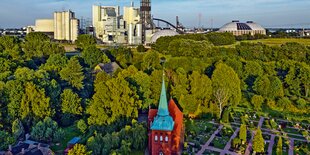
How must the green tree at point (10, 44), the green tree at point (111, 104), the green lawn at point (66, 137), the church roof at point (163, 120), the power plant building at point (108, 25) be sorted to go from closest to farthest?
the church roof at point (163, 120) → the green lawn at point (66, 137) → the green tree at point (111, 104) → the green tree at point (10, 44) → the power plant building at point (108, 25)

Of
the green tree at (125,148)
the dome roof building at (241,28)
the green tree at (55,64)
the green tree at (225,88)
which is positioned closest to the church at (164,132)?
the green tree at (125,148)

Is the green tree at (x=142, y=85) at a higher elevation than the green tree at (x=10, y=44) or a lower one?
lower

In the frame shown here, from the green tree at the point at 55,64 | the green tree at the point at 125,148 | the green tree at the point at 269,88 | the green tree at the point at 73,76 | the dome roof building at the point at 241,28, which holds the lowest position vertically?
the green tree at the point at 125,148

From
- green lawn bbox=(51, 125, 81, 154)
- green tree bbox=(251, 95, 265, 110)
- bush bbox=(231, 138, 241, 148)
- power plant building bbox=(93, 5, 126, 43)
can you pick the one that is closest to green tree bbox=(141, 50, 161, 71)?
green tree bbox=(251, 95, 265, 110)

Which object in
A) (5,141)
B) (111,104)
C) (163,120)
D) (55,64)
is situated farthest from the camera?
(55,64)

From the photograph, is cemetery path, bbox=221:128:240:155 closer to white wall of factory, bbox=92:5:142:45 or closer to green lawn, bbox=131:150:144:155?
green lawn, bbox=131:150:144:155

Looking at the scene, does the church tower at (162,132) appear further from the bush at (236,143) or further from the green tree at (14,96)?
the green tree at (14,96)

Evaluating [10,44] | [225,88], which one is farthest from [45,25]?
[225,88]

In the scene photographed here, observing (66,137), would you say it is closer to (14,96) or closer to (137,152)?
(14,96)
